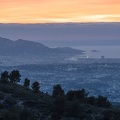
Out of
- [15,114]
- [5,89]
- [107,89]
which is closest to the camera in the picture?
[15,114]

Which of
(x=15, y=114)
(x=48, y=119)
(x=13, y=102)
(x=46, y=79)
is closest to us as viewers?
(x=15, y=114)

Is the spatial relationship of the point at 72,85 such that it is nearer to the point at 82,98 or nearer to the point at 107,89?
the point at 107,89

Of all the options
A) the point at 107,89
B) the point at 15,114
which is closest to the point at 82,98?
the point at 15,114

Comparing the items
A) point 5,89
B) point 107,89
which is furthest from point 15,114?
point 107,89

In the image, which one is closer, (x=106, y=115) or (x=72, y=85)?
(x=106, y=115)

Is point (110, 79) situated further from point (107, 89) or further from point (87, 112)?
point (87, 112)

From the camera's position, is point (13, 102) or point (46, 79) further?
point (46, 79)

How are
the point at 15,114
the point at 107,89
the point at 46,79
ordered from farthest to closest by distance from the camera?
the point at 46,79, the point at 107,89, the point at 15,114

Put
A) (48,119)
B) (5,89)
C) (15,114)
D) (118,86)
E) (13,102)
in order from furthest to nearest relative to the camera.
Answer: (118,86)
(5,89)
(13,102)
(48,119)
(15,114)
